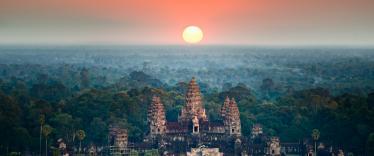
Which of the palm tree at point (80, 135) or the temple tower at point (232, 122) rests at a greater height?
the temple tower at point (232, 122)

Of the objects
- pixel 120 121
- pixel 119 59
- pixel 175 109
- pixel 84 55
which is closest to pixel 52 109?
pixel 120 121

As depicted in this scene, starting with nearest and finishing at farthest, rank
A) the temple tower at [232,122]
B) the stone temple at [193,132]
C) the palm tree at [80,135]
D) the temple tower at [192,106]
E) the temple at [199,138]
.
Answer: the temple at [199,138]
the palm tree at [80,135]
the stone temple at [193,132]
the temple tower at [232,122]
the temple tower at [192,106]

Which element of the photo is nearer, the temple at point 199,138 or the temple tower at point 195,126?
the temple at point 199,138

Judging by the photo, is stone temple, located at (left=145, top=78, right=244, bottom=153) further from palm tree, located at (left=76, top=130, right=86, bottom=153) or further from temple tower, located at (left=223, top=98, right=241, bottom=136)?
palm tree, located at (left=76, top=130, right=86, bottom=153)

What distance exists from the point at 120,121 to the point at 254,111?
819 cm

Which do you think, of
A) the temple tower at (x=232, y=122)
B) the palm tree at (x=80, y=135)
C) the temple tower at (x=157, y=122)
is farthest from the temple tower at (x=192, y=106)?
the palm tree at (x=80, y=135)

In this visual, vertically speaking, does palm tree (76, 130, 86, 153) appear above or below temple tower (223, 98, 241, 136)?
below

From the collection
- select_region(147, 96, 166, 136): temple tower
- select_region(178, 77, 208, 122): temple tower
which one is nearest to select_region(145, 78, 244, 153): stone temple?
select_region(147, 96, 166, 136): temple tower

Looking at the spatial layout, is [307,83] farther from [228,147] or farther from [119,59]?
[119,59]

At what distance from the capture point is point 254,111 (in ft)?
156

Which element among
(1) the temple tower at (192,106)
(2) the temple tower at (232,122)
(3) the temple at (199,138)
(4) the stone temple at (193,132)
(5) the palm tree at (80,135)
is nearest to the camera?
(3) the temple at (199,138)

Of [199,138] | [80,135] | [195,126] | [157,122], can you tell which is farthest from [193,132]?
[80,135]

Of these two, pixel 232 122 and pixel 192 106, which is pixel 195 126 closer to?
pixel 232 122

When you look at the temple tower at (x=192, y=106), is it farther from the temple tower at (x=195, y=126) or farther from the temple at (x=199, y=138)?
the temple tower at (x=195, y=126)
